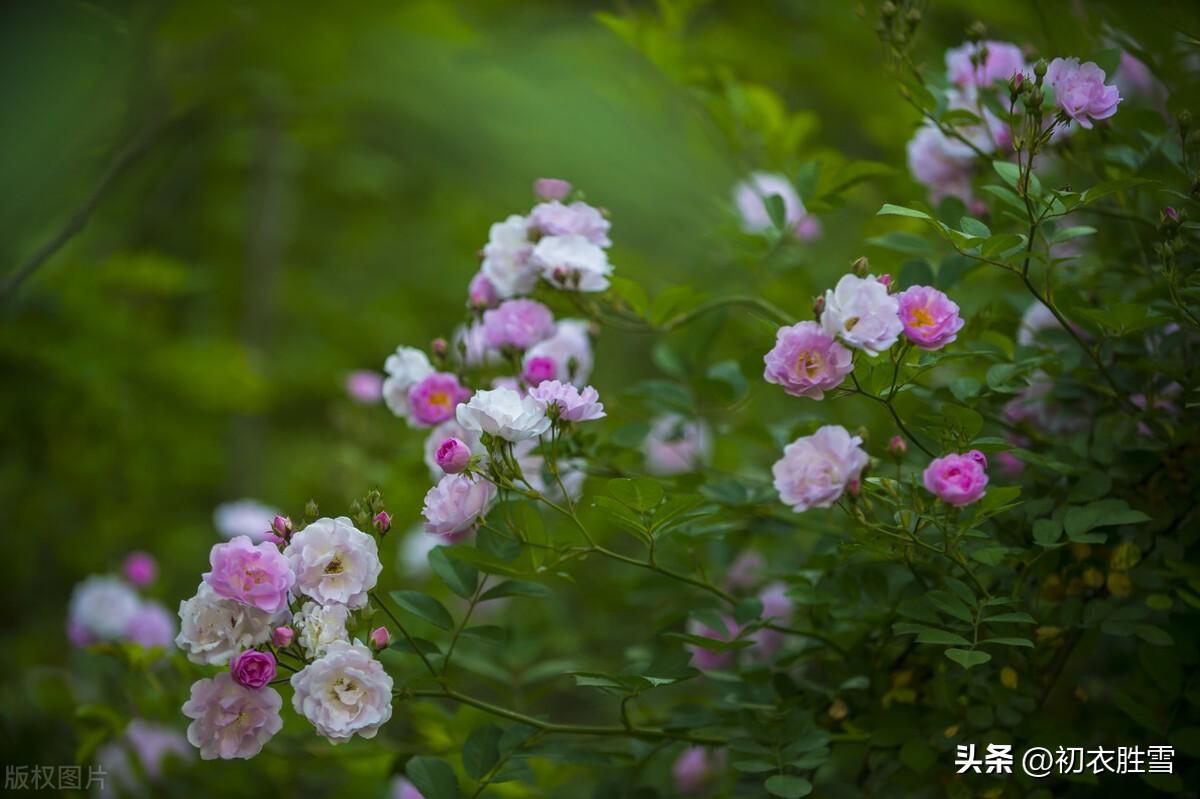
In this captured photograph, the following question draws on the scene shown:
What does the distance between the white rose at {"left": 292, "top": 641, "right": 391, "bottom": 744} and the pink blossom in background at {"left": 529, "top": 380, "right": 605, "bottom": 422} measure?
0.26 metres

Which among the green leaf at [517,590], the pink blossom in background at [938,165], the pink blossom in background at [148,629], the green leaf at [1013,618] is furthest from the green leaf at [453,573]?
the pink blossom in background at [148,629]

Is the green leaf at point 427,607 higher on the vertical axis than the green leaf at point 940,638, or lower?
lower

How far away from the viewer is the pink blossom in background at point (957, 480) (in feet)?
2.56

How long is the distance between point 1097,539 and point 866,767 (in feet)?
1.20

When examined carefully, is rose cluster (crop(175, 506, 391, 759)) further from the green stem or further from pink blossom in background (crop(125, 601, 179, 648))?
pink blossom in background (crop(125, 601, 179, 648))

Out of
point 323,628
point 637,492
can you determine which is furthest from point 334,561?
point 637,492

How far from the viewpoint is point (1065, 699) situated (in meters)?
1.15

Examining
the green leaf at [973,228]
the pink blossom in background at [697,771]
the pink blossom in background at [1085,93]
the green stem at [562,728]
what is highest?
the pink blossom in background at [1085,93]

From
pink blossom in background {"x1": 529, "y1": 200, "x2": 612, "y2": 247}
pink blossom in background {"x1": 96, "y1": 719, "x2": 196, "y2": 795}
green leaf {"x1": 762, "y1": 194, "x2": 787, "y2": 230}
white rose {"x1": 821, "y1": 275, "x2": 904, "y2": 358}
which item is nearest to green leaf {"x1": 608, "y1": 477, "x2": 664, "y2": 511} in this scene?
white rose {"x1": 821, "y1": 275, "x2": 904, "y2": 358}

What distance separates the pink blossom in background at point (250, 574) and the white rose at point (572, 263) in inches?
15.6

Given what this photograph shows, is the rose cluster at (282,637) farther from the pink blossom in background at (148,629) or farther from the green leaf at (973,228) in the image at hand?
the pink blossom in background at (148,629)

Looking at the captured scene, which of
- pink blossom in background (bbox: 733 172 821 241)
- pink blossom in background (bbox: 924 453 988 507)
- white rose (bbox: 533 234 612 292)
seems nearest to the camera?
pink blossom in background (bbox: 924 453 988 507)

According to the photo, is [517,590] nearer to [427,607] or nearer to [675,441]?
[427,607]

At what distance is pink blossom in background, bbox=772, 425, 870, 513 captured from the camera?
0.82 meters
